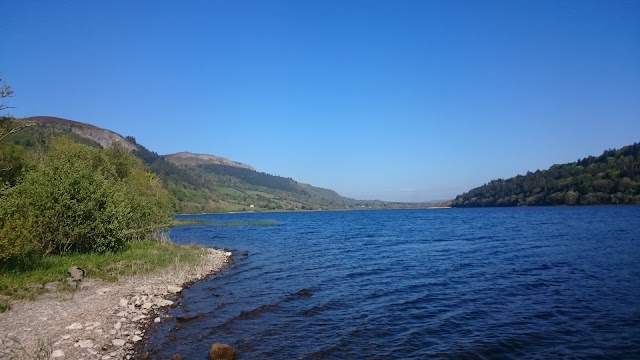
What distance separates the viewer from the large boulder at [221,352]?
15953 mm

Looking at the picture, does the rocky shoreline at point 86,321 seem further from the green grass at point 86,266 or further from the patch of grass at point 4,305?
the green grass at point 86,266

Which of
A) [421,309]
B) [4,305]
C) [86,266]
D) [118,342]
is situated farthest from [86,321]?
[421,309]

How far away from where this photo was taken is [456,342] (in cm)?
1756

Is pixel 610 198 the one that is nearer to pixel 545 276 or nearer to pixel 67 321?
pixel 545 276

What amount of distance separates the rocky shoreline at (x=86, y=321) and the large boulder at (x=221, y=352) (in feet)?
10.7

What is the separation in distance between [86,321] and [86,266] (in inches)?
463

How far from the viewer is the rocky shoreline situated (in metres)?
15.1

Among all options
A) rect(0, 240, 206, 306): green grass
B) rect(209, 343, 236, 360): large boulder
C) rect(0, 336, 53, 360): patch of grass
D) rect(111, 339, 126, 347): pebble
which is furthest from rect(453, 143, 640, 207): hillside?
rect(0, 336, 53, 360): patch of grass

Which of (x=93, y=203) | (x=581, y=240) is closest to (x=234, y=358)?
(x=93, y=203)

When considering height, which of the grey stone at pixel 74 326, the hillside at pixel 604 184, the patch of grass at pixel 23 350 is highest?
the hillside at pixel 604 184

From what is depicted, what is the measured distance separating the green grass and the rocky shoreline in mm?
1173

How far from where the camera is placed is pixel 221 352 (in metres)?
16.0

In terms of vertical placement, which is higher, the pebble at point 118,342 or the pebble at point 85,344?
the pebble at point 85,344

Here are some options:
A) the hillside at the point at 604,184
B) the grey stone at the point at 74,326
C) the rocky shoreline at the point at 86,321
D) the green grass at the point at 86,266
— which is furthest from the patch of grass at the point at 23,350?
the hillside at the point at 604,184
